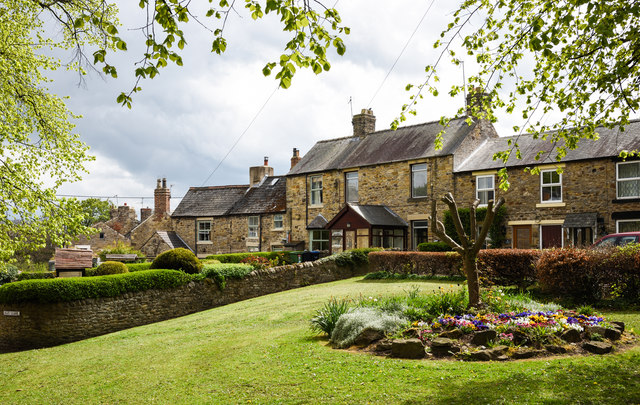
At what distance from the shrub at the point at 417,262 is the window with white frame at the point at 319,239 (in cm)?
1124

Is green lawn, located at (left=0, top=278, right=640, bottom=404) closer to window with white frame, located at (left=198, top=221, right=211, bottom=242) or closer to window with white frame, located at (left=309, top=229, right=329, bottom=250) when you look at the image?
window with white frame, located at (left=309, top=229, right=329, bottom=250)

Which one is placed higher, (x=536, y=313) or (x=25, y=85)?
(x=25, y=85)

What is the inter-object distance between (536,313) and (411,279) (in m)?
10.7

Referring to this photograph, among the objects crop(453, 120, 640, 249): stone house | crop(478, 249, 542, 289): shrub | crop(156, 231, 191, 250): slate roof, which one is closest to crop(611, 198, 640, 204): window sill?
crop(453, 120, 640, 249): stone house

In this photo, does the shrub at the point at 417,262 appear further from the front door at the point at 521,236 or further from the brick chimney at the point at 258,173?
the brick chimney at the point at 258,173

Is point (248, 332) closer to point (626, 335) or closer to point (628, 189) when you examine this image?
point (626, 335)

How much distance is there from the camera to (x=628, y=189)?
77.8 ft

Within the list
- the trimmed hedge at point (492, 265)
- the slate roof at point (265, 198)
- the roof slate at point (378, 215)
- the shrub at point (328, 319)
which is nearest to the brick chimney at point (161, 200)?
the slate roof at point (265, 198)

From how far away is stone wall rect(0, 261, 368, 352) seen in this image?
17812mm

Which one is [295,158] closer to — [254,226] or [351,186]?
[254,226]

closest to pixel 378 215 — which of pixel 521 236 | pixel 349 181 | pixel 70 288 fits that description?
pixel 349 181

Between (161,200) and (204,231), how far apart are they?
616cm

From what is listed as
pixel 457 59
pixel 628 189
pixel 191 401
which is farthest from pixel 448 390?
pixel 628 189

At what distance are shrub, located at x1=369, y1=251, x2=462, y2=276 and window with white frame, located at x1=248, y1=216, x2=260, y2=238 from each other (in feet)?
54.8
